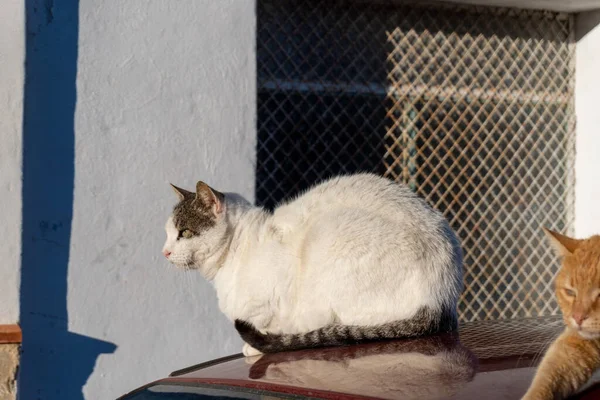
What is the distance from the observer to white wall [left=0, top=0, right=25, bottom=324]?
15.7 ft

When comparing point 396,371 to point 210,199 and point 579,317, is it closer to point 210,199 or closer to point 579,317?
point 579,317

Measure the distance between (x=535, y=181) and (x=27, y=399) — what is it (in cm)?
380

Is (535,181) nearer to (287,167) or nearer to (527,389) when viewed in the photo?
(287,167)

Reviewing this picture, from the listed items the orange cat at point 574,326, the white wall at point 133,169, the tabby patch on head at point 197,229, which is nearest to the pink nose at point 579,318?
the orange cat at point 574,326

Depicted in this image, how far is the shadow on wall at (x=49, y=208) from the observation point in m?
4.91

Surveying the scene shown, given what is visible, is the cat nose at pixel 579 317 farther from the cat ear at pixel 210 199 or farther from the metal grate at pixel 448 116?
the metal grate at pixel 448 116

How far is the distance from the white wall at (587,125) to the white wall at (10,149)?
396cm

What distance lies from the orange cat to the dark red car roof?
48mm

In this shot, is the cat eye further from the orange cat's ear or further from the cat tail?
the orange cat's ear

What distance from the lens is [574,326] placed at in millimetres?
2639

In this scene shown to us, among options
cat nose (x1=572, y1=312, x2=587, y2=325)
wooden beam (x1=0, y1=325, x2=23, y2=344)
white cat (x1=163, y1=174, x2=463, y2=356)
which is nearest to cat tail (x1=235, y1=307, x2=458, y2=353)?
white cat (x1=163, y1=174, x2=463, y2=356)

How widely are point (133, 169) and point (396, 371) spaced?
3.21 m

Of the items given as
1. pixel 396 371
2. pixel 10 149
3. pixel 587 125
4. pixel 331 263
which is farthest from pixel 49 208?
pixel 587 125

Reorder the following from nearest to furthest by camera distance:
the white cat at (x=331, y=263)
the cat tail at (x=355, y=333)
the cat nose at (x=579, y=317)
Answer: the cat nose at (x=579, y=317)
the cat tail at (x=355, y=333)
the white cat at (x=331, y=263)
